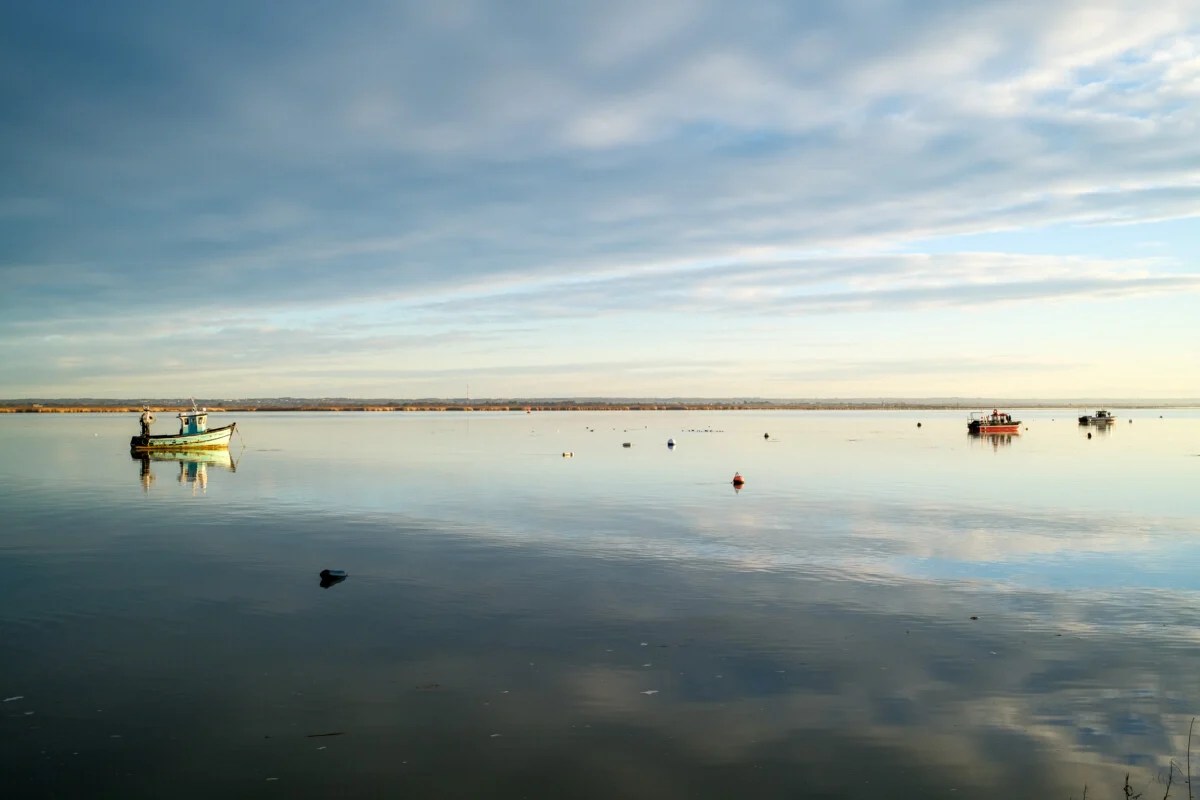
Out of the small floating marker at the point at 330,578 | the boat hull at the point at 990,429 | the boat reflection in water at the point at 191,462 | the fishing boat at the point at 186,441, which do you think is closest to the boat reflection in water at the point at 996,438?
the boat hull at the point at 990,429

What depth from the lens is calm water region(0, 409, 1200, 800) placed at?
34.9 ft

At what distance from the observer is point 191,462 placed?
62.5m

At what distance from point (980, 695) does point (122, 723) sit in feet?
41.3

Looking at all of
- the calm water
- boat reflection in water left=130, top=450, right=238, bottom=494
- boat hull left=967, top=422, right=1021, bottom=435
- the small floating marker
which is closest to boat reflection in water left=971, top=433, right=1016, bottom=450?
boat hull left=967, top=422, right=1021, bottom=435

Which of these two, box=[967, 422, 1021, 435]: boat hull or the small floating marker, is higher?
box=[967, 422, 1021, 435]: boat hull

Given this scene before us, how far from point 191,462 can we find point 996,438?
267ft

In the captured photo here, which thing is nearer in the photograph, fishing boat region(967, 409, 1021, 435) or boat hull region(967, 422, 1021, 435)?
boat hull region(967, 422, 1021, 435)

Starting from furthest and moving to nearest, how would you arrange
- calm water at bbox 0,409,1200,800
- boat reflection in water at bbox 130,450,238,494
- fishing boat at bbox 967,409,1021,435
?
1. fishing boat at bbox 967,409,1021,435
2. boat reflection in water at bbox 130,450,238,494
3. calm water at bbox 0,409,1200,800

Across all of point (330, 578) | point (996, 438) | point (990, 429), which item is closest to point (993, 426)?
point (990, 429)

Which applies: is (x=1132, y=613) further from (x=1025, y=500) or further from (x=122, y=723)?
(x=1025, y=500)

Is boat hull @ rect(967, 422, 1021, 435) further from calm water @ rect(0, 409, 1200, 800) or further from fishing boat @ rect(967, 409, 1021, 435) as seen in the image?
calm water @ rect(0, 409, 1200, 800)

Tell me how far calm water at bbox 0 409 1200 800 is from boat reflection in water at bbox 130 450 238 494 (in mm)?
12503

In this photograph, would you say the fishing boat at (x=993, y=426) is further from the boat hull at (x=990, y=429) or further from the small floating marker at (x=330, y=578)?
the small floating marker at (x=330, y=578)

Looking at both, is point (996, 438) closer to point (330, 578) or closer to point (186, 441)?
point (186, 441)
